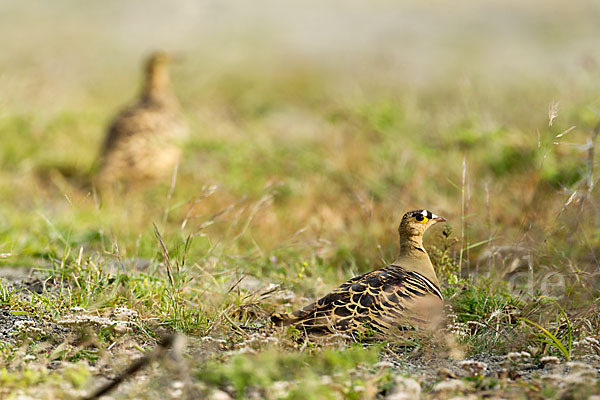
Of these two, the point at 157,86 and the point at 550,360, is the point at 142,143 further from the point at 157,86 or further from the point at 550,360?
the point at 550,360

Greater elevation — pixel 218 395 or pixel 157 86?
pixel 157 86

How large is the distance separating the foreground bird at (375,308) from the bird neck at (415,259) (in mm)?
85

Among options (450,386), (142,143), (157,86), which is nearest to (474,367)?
(450,386)

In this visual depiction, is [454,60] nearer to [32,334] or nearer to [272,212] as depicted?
[272,212]

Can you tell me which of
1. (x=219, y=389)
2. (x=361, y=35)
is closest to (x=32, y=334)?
(x=219, y=389)

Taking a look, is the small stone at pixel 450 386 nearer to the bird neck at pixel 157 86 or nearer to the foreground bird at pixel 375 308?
the foreground bird at pixel 375 308

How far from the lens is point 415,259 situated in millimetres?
3713

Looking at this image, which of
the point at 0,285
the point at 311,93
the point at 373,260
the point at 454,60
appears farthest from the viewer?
the point at 454,60

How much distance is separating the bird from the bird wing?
15.0 feet

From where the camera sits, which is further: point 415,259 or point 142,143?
point 142,143

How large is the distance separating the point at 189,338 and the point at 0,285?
3.89ft

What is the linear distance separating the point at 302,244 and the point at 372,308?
50.8 inches

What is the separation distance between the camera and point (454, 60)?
1848 centimetres

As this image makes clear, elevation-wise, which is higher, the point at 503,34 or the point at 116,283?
the point at 503,34
